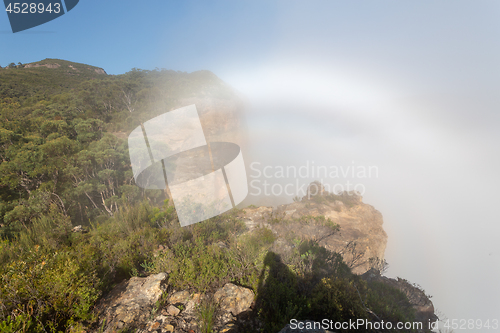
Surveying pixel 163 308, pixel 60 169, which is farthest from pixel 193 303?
pixel 60 169

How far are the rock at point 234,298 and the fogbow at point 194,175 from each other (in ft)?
9.83

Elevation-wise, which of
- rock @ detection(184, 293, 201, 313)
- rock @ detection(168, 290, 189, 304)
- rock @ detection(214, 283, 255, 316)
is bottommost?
rock @ detection(214, 283, 255, 316)

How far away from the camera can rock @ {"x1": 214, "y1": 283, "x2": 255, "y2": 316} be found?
3158 millimetres

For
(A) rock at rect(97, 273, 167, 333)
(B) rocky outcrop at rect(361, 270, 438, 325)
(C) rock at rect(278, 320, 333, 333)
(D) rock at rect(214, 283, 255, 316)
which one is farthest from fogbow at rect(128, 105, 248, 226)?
(B) rocky outcrop at rect(361, 270, 438, 325)

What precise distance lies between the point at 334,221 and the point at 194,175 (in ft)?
35.2

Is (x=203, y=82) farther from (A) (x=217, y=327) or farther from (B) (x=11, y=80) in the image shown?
(A) (x=217, y=327)

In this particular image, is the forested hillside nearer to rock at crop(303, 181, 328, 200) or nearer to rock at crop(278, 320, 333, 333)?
rock at crop(278, 320, 333, 333)

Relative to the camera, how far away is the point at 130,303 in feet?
9.94

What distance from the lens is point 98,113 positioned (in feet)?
80.0

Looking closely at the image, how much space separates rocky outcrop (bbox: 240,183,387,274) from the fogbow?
1.64 meters

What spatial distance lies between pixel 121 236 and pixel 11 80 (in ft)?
173

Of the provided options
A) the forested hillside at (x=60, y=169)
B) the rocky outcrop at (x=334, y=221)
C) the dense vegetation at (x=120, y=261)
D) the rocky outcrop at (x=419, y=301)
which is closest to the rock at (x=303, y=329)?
the dense vegetation at (x=120, y=261)

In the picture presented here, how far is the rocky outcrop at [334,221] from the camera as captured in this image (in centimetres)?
839

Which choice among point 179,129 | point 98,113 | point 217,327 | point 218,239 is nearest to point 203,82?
point 98,113
